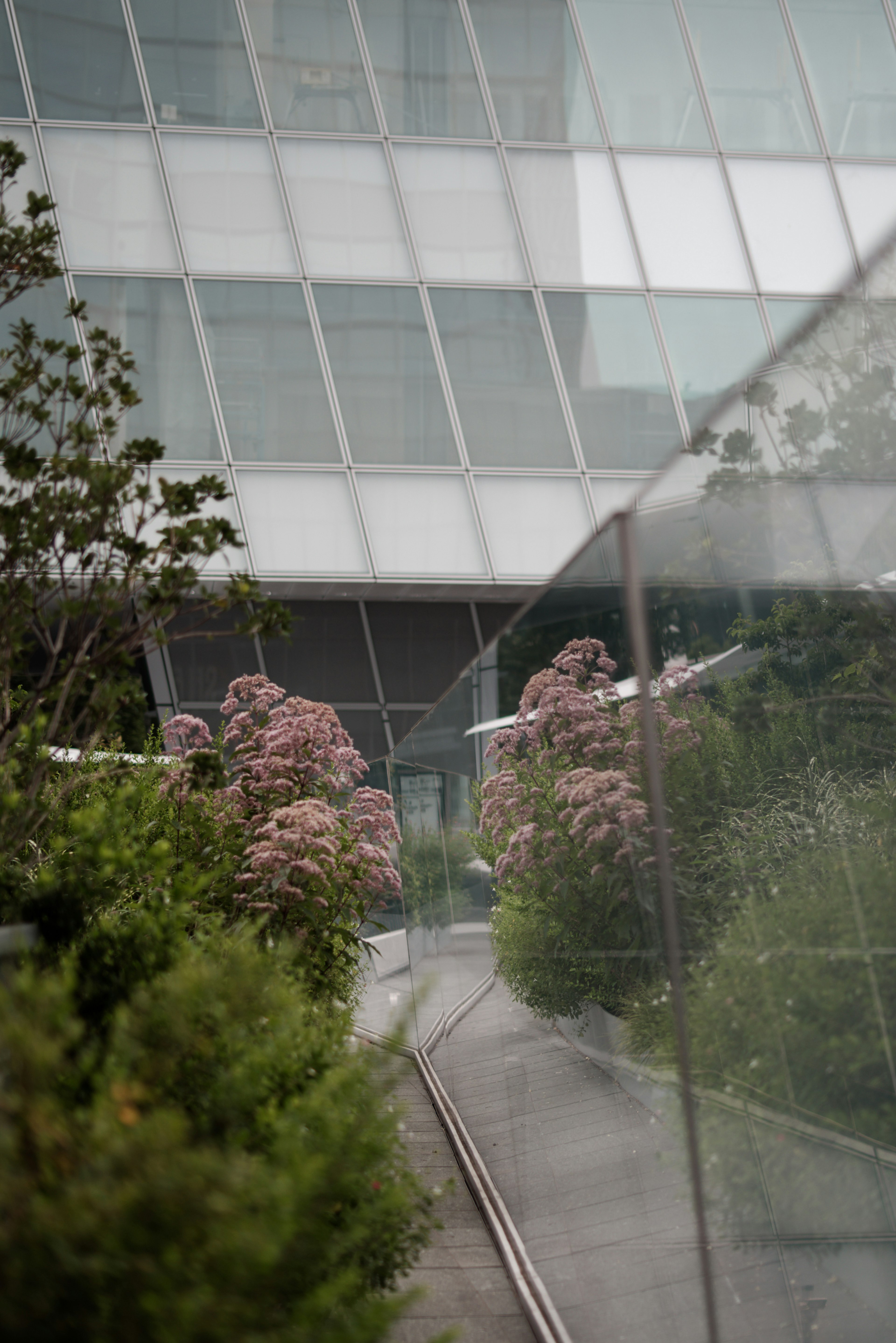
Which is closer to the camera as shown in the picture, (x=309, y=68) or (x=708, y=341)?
(x=708, y=341)

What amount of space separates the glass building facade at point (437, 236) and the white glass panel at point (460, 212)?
0.03 metres

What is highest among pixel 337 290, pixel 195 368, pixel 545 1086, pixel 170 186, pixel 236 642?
pixel 170 186

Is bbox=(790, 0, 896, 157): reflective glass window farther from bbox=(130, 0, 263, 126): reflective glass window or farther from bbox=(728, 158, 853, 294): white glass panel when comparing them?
bbox=(130, 0, 263, 126): reflective glass window

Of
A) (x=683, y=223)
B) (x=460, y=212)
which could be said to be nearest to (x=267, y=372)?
(x=460, y=212)

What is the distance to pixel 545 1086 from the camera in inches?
153

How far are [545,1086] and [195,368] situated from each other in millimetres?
10396

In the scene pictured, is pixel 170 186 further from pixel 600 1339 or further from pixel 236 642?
pixel 600 1339

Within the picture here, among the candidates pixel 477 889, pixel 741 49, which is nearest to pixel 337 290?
pixel 741 49

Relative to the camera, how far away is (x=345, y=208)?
42.1ft

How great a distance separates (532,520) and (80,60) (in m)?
8.21

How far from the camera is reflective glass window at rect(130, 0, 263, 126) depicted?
41.8 ft

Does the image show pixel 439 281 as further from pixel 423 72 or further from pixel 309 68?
pixel 309 68

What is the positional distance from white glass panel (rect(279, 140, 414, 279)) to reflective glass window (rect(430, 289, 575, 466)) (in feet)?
3.17

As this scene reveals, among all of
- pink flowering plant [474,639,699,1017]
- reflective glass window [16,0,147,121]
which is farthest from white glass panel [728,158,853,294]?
pink flowering plant [474,639,699,1017]
